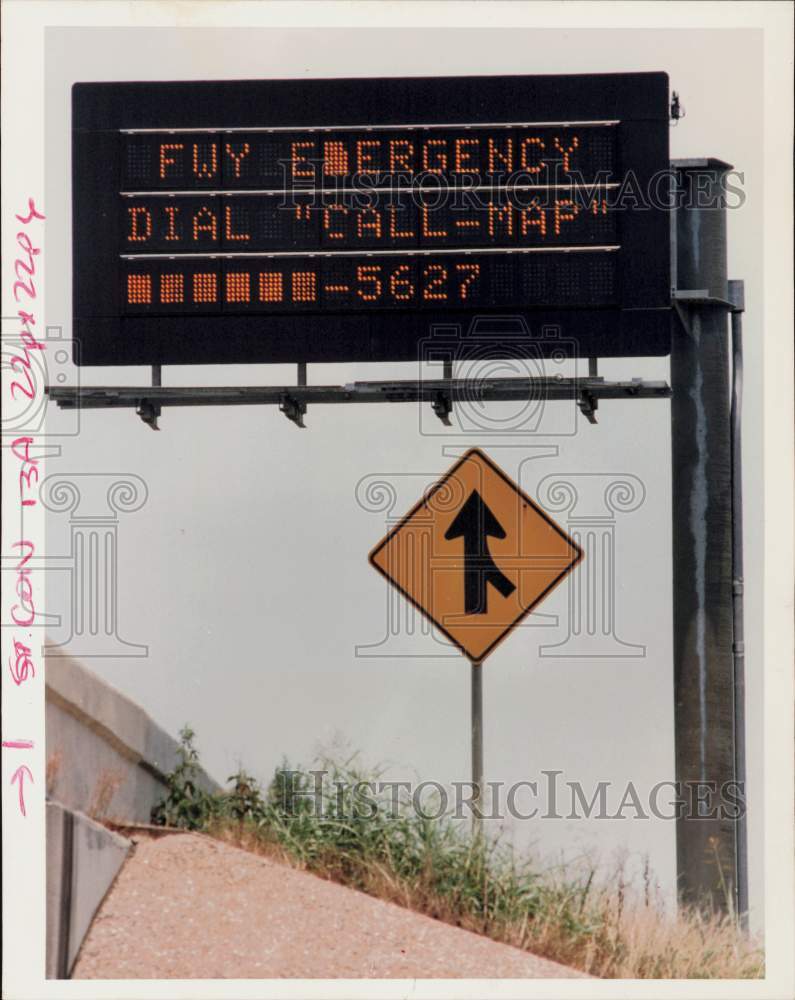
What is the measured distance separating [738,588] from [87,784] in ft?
14.6

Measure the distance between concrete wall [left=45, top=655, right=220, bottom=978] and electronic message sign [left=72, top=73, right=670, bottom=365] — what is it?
231 centimetres

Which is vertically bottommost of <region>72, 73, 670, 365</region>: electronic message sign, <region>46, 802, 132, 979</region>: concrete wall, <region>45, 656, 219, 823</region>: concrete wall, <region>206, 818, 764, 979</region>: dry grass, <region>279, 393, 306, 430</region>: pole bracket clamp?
<region>206, 818, 764, 979</region>: dry grass

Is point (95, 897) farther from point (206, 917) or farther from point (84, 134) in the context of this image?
point (84, 134)

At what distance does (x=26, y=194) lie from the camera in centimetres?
1241

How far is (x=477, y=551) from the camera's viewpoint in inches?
493

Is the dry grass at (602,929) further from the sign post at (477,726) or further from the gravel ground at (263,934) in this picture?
the sign post at (477,726)

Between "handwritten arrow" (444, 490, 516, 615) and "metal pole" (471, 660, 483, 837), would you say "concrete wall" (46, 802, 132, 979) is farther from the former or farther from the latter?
"handwritten arrow" (444, 490, 516, 615)

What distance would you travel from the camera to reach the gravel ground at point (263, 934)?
1224cm

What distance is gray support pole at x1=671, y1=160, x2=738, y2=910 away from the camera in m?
13.1

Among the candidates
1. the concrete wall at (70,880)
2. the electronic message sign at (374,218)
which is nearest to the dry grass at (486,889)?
the concrete wall at (70,880)

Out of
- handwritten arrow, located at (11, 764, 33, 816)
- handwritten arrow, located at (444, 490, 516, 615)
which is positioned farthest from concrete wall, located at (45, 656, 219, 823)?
handwritten arrow, located at (444, 490, 516, 615)

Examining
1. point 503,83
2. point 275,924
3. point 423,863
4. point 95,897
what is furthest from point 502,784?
point 503,83

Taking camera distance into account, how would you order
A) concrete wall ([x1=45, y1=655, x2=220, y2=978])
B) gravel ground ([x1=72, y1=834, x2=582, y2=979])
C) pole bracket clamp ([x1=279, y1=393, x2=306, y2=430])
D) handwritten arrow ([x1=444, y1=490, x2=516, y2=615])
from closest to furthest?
concrete wall ([x1=45, y1=655, x2=220, y2=978])
gravel ground ([x1=72, y1=834, x2=582, y2=979])
handwritten arrow ([x1=444, y1=490, x2=516, y2=615])
pole bracket clamp ([x1=279, y1=393, x2=306, y2=430])

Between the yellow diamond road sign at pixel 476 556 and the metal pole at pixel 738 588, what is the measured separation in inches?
48.0
